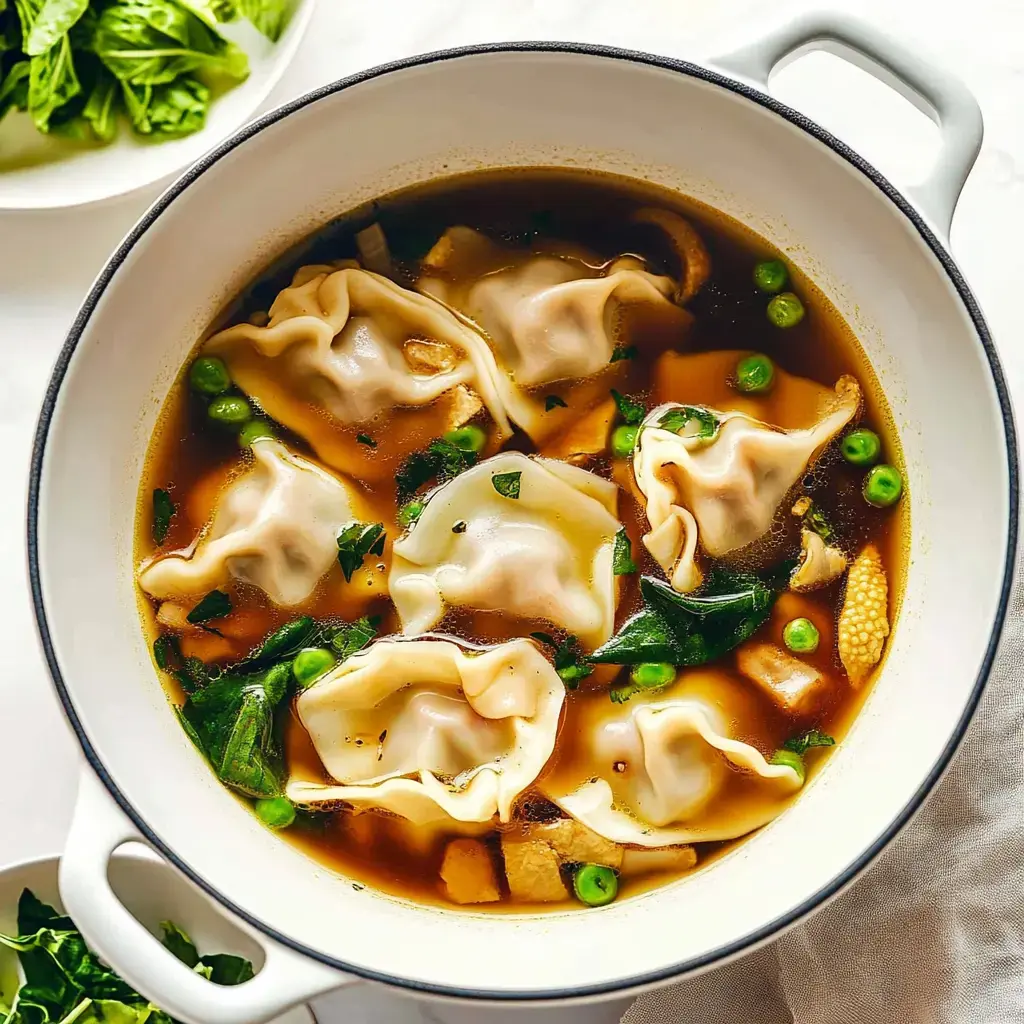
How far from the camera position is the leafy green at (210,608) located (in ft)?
6.88

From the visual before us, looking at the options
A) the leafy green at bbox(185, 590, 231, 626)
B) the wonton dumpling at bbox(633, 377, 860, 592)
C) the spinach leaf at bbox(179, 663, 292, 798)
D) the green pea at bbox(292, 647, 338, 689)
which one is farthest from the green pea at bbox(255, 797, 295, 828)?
the wonton dumpling at bbox(633, 377, 860, 592)

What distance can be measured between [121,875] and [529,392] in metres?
1.23

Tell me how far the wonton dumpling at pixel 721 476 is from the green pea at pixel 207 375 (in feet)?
2.60

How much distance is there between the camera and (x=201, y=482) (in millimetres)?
2150

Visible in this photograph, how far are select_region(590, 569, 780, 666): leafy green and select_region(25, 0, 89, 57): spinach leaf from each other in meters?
1.54

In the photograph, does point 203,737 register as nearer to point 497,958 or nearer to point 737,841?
point 497,958

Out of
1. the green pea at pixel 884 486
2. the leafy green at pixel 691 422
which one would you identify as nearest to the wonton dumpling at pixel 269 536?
the leafy green at pixel 691 422

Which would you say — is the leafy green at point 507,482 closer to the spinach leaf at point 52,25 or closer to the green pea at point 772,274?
the green pea at point 772,274

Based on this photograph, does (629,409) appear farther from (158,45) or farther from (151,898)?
(151,898)

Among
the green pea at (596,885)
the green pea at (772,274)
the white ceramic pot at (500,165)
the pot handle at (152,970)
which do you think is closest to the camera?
the pot handle at (152,970)

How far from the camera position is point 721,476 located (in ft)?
6.85

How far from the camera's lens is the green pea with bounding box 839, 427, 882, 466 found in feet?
6.84

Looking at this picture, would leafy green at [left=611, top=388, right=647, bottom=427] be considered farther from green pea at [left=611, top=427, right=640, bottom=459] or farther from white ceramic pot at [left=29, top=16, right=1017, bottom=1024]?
white ceramic pot at [left=29, top=16, right=1017, bottom=1024]

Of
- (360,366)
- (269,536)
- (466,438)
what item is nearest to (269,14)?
(360,366)
